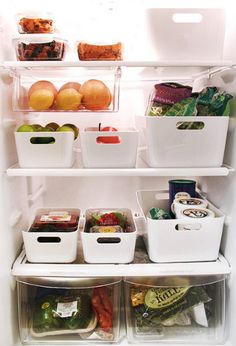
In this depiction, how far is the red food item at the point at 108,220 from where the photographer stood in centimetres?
118

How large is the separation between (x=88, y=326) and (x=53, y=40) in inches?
35.9

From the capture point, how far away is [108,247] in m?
1.08

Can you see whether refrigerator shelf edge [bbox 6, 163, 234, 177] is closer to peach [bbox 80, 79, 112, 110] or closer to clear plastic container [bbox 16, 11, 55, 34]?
peach [bbox 80, 79, 112, 110]

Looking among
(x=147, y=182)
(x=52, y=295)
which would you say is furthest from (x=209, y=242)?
(x=52, y=295)

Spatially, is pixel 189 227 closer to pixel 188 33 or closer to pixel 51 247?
pixel 51 247

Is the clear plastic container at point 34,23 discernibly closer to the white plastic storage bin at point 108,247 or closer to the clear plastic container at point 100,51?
the clear plastic container at point 100,51

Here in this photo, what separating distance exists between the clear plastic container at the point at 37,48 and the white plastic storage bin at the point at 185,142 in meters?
0.35

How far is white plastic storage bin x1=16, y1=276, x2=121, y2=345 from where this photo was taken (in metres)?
1.09

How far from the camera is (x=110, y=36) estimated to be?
3.48 feet

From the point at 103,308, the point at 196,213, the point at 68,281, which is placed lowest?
the point at 103,308

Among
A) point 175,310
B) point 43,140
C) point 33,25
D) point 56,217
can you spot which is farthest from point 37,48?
point 175,310

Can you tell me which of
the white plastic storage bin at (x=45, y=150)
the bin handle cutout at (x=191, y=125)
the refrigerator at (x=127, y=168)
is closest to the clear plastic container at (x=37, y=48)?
the refrigerator at (x=127, y=168)

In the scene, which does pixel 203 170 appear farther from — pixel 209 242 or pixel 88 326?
pixel 88 326

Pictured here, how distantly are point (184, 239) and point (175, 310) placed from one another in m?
0.25
